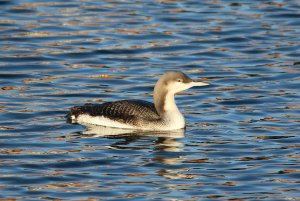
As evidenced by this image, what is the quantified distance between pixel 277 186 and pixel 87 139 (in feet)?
10.9

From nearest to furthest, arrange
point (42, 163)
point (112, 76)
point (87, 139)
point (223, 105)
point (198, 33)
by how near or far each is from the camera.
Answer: point (42, 163) → point (87, 139) → point (223, 105) → point (112, 76) → point (198, 33)

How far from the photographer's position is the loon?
53.3 ft

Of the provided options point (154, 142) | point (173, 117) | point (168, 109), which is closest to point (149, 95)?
point (168, 109)

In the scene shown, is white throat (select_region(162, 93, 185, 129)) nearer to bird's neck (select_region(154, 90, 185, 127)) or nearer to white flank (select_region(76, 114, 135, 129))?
bird's neck (select_region(154, 90, 185, 127))

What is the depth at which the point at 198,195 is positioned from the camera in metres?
12.8

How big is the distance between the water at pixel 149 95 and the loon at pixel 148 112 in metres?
0.22

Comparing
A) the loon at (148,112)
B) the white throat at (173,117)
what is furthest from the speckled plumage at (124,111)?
the white throat at (173,117)

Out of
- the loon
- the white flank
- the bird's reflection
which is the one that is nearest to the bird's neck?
the loon

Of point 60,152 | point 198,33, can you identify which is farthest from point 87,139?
point 198,33

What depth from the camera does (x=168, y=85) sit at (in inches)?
640

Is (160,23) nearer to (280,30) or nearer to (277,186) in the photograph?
(280,30)

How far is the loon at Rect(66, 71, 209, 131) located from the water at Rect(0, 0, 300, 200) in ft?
0.71

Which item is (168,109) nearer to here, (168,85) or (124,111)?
(168,85)

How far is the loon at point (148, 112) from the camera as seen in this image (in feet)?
53.3
